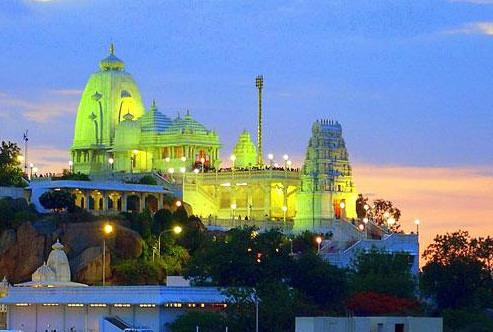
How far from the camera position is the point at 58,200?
177625 mm

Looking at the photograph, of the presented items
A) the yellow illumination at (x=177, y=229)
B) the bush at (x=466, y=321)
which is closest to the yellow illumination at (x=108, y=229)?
the yellow illumination at (x=177, y=229)

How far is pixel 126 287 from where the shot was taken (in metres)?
149

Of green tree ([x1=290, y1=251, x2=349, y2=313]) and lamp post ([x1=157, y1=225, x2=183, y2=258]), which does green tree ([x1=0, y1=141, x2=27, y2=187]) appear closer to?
lamp post ([x1=157, y1=225, x2=183, y2=258])

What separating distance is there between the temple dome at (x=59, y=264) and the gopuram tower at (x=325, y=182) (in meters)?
34.0

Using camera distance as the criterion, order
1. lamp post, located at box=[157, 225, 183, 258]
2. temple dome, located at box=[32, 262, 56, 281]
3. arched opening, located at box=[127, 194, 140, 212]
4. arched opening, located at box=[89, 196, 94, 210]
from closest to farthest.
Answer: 1. temple dome, located at box=[32, 262, 56, 281]
2. lamp post, located at box=[157, 225, 183, 258]
3. arched opening, located at box=[89, 196, 94, 210]
4. arched opening, located at box=[127, 194, 140, 212]

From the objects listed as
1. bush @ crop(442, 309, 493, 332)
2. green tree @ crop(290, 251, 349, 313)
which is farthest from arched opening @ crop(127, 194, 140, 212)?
bush @ crop(442, 309, 493, 332)

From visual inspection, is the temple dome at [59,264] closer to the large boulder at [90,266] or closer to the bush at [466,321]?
the large boulder at [90,266]

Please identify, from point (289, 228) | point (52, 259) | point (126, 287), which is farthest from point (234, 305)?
point (289, 228)

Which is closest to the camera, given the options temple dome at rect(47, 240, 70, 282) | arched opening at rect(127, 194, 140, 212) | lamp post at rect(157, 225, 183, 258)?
temple dome at rect(47, 240, 70, 282)

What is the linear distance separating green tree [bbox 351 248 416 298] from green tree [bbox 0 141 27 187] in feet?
113

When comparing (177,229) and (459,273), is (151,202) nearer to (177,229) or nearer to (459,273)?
(177,229)

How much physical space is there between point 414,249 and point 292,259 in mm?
27949

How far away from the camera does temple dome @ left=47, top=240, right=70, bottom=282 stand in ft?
527

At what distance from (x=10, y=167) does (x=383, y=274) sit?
4505 centimetres
